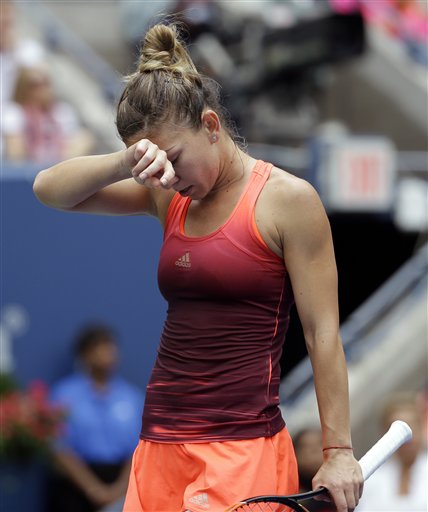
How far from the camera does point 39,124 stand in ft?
23.8

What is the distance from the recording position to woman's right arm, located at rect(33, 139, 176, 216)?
288cm

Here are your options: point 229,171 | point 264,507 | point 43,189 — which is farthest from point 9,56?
point 264,507

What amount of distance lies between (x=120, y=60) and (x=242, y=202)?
850cm

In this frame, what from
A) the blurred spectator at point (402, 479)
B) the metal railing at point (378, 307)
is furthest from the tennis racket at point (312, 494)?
the metal railing at point (378, 307)

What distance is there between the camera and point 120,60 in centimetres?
1134

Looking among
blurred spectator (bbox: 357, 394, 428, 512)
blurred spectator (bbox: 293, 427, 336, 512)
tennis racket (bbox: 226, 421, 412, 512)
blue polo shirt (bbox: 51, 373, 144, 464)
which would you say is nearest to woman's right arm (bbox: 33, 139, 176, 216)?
tennis racket (bbox: 226, 421, 412, 512)

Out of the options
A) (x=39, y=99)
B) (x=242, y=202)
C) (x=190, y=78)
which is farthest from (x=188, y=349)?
(x=39, y=99)

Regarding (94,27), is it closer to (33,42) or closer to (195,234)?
(33,42)

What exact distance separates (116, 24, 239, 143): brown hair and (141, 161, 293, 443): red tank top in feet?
0.85

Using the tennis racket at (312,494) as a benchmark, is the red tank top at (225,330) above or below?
above

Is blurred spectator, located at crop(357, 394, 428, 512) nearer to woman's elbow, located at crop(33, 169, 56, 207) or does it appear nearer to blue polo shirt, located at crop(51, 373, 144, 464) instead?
blue polo shirt, located at crop(51, 373, 144, 464)

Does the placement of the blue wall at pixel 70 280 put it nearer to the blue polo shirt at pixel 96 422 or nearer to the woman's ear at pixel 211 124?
the blue polo shirt at pixel 96 422

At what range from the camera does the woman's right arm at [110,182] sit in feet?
9.46

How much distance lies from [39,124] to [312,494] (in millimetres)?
4754
